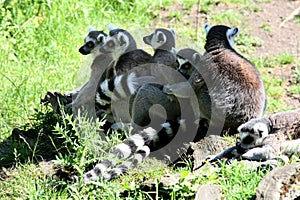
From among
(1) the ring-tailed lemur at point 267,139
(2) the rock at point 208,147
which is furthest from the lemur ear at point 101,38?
(1) the ring-tailed lemur at point 267,139

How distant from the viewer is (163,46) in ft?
19.4

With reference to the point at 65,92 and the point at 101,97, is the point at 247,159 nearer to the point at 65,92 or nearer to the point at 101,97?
the point at 101,97

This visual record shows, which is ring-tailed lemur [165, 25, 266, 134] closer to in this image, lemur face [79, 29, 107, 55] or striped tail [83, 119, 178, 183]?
striped tail [83, 119, 178, 183]

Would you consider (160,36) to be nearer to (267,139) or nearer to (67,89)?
(67,89)

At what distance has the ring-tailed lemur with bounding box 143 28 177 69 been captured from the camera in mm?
5719

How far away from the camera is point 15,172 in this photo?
4730 millimetres

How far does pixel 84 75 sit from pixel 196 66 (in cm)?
172

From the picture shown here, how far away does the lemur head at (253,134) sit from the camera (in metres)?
4.54

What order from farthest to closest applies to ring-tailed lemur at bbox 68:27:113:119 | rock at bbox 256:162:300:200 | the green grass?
ring-tailed lemur at bbox 68:27:113:119, the green grass, rock at bbox 256:162:300:200

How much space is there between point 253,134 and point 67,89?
2614 millimetres

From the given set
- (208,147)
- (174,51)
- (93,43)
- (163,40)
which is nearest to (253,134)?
(208,147)

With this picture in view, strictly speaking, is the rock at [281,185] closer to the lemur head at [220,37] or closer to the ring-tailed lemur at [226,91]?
the ring-tailed lemur at [226,91]

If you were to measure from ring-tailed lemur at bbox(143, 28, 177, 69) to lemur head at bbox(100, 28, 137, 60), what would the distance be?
0.90ft

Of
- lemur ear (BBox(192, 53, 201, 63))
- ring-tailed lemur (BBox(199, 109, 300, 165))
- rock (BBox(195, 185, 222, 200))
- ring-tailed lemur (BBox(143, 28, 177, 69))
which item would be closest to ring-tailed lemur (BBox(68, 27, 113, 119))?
ring-tailed lemur (BBox(143, 28, 177, 69))
